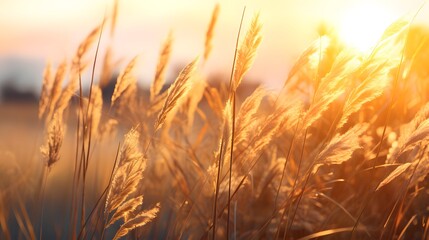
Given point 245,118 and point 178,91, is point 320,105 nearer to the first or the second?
point 245,118

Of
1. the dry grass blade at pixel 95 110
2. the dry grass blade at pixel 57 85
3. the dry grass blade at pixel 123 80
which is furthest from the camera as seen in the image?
the dry grass blade at pixel 95 110

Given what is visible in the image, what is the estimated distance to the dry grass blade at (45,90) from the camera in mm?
2746

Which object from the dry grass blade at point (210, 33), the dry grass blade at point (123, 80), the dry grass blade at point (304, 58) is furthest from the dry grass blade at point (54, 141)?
the dry grass blade at point (210, 33)

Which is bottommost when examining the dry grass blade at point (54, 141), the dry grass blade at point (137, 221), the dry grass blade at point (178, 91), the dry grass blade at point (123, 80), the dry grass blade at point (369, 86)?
the dry grass blade at point (137, 221)

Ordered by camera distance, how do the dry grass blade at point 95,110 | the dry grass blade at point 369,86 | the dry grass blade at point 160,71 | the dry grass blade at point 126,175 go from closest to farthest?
the dry grass blade at point 126,175 → the dry grass blade at point 369,86 → the dry grass blade at point 160,71 → the dry grass blade at point 95,110

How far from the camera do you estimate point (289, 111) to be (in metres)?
1.97

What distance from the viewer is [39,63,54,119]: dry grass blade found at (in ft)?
9.01

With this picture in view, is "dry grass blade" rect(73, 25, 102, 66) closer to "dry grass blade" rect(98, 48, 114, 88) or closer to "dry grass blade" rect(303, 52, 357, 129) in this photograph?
"dry grass blade" rect(98, 48, 114, 88)

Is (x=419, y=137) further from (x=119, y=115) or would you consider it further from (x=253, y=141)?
(x=119, y=115)

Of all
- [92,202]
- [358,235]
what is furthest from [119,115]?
[358,235]

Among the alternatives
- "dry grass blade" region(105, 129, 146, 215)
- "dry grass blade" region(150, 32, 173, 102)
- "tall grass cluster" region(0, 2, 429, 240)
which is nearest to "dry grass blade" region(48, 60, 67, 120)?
"tall grass cluster" region(0, 2, 429, 240)

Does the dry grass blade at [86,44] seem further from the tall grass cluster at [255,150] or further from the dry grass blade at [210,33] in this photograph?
the dry grass blade at [210,33]

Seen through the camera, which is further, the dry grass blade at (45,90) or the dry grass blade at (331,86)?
the dry grass blade at (45,90)

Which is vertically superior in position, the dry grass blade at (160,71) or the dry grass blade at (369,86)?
the dry grass blade at (369,86)
